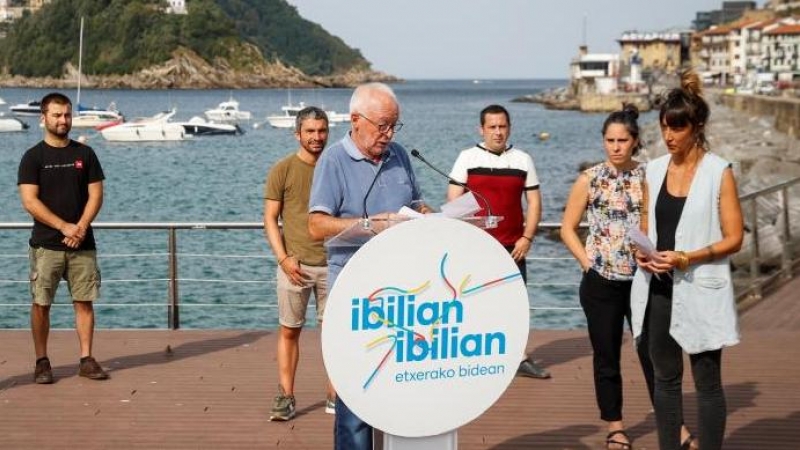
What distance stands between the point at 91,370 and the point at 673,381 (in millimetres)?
3824

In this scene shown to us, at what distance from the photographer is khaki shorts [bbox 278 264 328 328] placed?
6.33 m

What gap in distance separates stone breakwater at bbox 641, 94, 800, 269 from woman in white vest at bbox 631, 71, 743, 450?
6218 mm

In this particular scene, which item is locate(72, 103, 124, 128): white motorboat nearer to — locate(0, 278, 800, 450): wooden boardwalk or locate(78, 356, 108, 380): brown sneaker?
locate(0, 278, 800, 450): wooden boardwalk

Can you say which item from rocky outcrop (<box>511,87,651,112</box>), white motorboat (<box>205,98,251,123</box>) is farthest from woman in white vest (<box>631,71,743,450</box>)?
rocky outcrop (<box>511,87,651,112</box>)

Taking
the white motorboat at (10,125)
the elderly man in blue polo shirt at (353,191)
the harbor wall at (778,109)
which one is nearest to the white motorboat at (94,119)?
the white motorboat at (10,125)

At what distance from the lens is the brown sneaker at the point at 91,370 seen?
7227mm

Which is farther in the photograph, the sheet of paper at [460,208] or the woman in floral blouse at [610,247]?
the woman in floral blouse at [610,247]

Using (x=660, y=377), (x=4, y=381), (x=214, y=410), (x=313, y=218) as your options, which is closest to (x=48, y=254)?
(x=4, y=381)

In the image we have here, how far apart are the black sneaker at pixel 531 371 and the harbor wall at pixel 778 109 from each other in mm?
31422

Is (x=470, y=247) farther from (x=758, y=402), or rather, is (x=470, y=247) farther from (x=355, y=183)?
(x=758, y=402)

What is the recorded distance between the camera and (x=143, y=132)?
231 feet

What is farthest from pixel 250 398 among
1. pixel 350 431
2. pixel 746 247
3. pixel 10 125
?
pixel 10 125

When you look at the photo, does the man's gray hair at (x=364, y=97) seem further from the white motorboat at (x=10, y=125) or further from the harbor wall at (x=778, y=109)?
the white motorboat at (x=10, y=125)

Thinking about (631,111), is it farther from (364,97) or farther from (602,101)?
(602,101)
